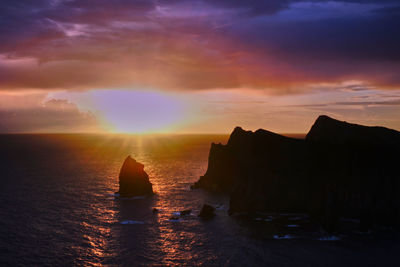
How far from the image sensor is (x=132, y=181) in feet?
308

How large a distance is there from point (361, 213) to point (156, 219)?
41421 mm

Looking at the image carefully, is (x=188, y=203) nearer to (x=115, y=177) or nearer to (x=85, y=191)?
(x=85, y=191)

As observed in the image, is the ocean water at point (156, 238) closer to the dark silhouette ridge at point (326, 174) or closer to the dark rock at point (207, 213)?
the dark rock at point (207, 213)

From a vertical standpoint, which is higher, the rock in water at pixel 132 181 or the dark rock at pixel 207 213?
the rock in water at pixel 132 181

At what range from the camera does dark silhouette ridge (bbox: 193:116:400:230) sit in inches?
2391

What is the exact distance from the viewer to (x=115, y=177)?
421 ft

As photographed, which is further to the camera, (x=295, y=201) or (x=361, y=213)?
(x=295, y=201)

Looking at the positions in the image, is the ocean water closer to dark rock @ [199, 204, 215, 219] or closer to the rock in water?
dark rock @ [199, 204, 215, 219]

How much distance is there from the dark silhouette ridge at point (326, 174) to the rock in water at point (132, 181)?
33778 millimetres

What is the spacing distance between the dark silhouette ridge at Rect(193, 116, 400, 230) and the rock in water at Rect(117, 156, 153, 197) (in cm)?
3378

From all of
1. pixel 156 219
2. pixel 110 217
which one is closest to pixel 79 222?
pixel 110 217

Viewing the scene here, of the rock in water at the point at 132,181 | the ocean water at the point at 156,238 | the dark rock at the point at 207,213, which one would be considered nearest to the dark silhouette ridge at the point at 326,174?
the ocean water at the point at 156,238

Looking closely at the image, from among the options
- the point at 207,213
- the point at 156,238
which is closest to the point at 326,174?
the point at 207,213

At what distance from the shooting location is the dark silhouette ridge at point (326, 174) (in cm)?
6072
